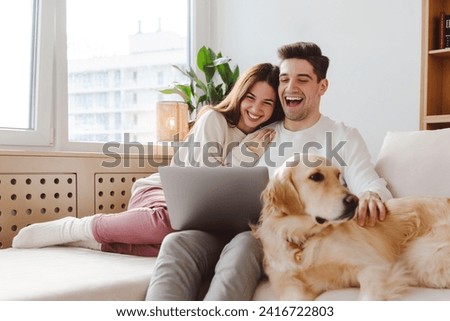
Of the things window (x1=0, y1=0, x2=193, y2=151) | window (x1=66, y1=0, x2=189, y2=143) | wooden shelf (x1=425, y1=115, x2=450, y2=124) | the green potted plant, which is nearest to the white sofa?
wooden shelf (x1=425, y1=115, x2=450, y2=124)

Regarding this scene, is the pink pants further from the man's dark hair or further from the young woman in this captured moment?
the man's dark hair

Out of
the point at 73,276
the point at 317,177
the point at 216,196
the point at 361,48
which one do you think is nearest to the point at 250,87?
the point at 216,196

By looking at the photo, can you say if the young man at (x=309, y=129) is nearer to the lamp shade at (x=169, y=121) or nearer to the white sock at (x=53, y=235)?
the white sock at (x=53, y=235)

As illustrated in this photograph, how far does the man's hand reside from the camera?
1.28 m

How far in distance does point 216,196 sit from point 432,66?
1.47m

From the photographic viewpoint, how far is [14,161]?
205 centimetres

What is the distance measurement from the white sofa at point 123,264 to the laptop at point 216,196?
0.64 feet

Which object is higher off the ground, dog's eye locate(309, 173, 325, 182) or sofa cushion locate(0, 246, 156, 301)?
dog's eye locate(309, 173, 325, 182)

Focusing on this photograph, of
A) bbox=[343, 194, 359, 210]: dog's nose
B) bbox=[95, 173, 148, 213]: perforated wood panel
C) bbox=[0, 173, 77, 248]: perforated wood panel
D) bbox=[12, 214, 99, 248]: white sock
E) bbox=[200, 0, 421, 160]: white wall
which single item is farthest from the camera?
bbox=[200, 0, 421, 160]: white wall

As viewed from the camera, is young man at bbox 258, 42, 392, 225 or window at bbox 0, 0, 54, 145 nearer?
young man at bbox 258, 42, 392, 225

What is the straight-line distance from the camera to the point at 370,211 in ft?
4.28

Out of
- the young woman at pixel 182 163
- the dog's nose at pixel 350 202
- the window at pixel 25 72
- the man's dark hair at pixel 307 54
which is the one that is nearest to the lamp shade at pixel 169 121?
the window at pixel 25 72
